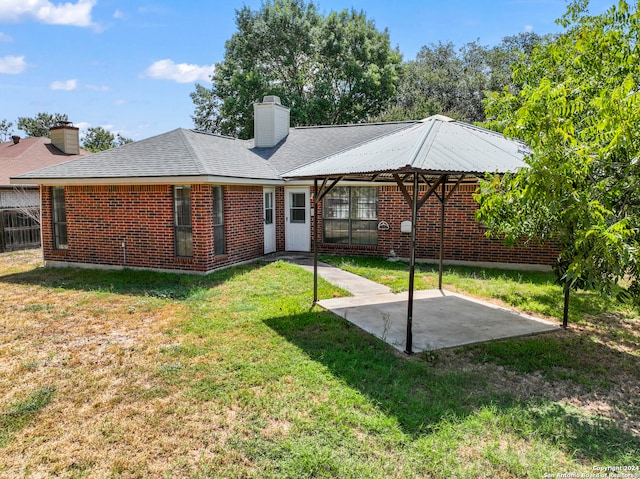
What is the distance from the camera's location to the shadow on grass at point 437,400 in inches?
151

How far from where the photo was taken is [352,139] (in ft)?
49.8

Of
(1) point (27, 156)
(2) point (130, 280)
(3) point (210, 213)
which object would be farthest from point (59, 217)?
(1) point (27, 156)

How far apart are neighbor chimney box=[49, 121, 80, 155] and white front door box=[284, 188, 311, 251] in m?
13.8

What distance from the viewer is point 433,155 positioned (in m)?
6.08

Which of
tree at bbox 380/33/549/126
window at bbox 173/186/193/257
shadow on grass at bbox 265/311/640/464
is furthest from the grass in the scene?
tree at bbox 380/33/549/126

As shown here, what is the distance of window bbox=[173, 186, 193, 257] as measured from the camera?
35.3 feet

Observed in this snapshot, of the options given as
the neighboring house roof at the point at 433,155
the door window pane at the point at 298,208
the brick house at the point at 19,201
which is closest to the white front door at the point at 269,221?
the door window pane at the point at 298,208

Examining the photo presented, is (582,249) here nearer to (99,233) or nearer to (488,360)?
(488,360)

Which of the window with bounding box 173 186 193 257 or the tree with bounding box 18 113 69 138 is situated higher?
the tree with bounding box 18 113 69 138

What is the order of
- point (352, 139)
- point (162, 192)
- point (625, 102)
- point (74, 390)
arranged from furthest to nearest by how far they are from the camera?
1. point (352, 139)
2. point (162, 192)
3. point (74, 390)
4. point (625, 102)

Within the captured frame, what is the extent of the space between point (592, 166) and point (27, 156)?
21.9 metres

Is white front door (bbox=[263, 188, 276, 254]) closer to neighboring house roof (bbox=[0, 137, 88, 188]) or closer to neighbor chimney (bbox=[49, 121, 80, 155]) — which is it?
neighboring house roof (bbox=[0, 137, 88, 188])

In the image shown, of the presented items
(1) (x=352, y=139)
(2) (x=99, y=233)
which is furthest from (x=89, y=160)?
(1) (x=352, y=139)

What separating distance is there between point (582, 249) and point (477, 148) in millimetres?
3557
